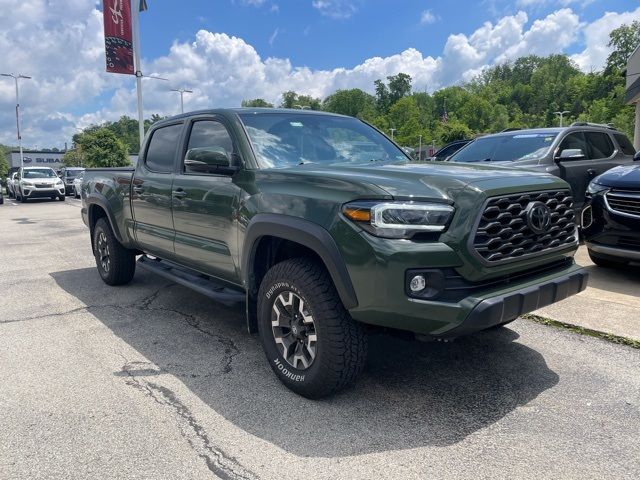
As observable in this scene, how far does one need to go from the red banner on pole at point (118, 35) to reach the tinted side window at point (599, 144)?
16332 millimetres

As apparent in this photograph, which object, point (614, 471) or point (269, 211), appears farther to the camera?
point (269, 211)

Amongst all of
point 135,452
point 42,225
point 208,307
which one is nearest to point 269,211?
point 135,452

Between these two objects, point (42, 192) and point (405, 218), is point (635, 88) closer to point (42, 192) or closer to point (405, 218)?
point (405, 218)

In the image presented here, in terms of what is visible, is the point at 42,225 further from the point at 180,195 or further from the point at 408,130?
the point at 408,130

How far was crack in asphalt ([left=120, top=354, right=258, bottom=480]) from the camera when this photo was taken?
2594mm

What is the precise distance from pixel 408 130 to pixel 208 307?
101709 millimetres

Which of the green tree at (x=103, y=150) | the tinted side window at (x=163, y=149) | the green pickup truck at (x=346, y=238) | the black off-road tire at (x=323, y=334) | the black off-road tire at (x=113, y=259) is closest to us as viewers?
the green pickup truck at (x=346, y=238)

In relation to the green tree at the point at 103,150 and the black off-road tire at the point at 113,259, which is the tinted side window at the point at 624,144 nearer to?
the black off-road tire at the point at 113,259

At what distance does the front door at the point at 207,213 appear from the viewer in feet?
12.9

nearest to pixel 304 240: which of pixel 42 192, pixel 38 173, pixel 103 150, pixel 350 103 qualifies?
pixel 42 192

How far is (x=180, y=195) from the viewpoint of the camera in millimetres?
4527

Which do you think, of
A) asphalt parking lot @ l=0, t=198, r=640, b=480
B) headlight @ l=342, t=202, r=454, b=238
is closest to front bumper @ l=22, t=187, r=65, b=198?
asphalt parking lot @ l=0, t=198, r=640, b=480

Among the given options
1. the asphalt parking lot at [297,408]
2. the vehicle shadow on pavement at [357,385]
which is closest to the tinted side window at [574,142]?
the asphalt parking lot at [297,408]

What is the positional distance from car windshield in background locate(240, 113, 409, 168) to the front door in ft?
0.85
